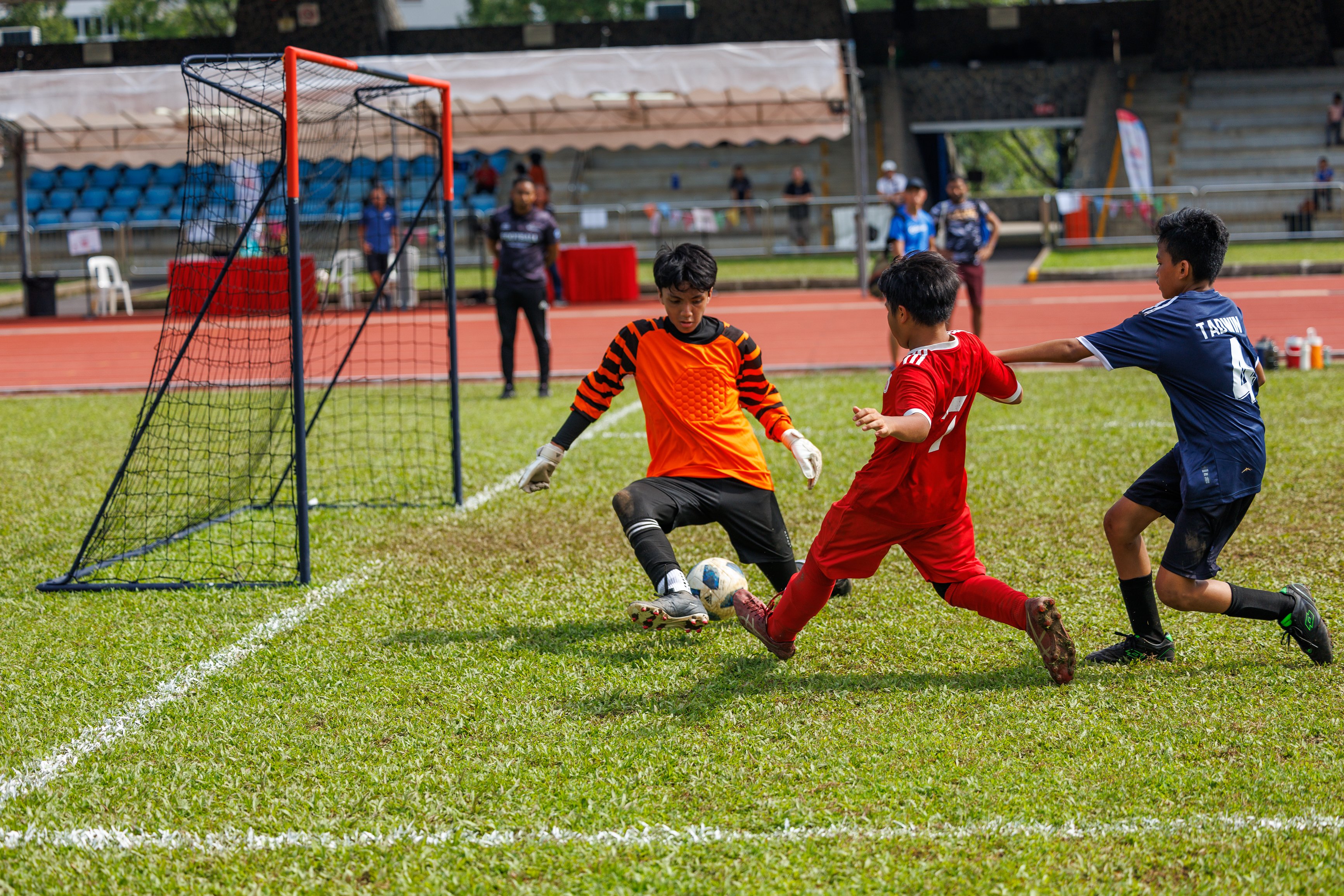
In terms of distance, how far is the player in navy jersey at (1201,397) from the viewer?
450 cm

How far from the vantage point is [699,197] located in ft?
109

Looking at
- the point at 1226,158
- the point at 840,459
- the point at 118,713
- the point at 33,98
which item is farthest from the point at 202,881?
the point at 1226,158

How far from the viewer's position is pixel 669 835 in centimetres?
351

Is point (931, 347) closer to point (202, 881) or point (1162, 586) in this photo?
point (1162, 586)

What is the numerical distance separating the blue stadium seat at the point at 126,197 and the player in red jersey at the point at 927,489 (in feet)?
111

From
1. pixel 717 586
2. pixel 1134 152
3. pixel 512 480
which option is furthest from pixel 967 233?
pixel 1134 152

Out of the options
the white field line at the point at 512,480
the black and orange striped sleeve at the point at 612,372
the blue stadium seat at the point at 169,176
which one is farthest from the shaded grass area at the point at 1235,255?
the blue stadium seat at the point at 169,176

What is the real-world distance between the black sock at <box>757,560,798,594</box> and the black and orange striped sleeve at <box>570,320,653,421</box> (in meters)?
0.99

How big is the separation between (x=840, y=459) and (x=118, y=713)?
5488 mm

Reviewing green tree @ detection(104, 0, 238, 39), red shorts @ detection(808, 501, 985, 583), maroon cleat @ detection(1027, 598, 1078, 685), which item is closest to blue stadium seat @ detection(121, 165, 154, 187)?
green tree @ detection(104, 0, 238, 39)

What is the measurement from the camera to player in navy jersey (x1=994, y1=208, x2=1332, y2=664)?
4496 mm

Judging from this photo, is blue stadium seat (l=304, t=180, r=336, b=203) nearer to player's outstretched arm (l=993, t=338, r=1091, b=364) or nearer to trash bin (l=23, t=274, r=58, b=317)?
trash bin (l=23, t=274, r=58, b=317)

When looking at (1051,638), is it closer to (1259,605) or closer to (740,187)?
(1259,605)

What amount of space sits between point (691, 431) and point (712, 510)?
1.15 ft
